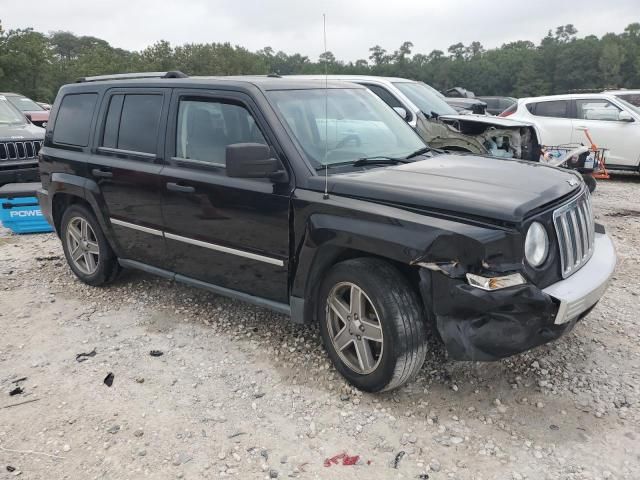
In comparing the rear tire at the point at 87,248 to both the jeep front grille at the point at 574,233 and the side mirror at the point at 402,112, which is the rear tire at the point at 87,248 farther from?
the side mirror at the point at 402,112

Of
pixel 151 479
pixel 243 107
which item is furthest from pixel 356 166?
pixel 151 479

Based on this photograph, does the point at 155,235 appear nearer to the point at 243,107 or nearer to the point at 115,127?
the point at 115,127

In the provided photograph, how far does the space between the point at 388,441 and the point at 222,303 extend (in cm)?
227

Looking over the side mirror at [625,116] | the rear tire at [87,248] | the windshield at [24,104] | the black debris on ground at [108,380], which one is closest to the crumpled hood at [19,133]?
the rear tire at [87,248]

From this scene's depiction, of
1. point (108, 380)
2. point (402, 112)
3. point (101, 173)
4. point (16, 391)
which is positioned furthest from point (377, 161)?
point (402, 112)

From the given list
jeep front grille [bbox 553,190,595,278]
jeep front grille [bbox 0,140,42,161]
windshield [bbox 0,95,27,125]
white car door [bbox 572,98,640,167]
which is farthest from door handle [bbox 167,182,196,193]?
white car door [bbox 572,98,640,167]

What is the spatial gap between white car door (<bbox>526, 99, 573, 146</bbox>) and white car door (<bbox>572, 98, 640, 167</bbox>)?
0.17 metres

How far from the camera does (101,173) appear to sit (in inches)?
187

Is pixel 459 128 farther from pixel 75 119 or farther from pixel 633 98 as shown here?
pixel 633 98

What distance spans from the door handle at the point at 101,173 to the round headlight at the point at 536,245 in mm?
3374

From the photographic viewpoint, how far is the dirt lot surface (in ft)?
9.32

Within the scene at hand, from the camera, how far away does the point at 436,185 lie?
3219 millimetres

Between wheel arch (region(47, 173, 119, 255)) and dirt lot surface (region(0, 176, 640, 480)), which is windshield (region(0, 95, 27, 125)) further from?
dirt lot surface (region(0, 176, 640, 480))

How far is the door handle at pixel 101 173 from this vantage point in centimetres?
468
